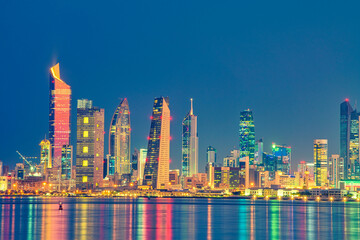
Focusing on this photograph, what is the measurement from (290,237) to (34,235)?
35506 millimetres

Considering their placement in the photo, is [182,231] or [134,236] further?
[182,231]

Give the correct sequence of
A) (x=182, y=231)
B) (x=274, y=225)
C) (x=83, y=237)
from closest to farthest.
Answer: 1. (x=83, y=237)
2. (x=182, y=231)
3. (x=274, y=225)

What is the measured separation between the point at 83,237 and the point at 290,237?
93.7 ft

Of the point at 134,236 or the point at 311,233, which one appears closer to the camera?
the point at 134,236

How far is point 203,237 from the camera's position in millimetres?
93812

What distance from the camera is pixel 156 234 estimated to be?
317 feet

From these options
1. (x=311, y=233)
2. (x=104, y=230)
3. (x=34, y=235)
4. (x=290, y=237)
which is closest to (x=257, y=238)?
(x=290, y=237)

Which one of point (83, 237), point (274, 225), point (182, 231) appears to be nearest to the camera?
point (83, 237)

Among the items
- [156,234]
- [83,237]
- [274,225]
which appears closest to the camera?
[83,237]

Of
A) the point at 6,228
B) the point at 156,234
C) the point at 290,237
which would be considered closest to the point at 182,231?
the point at 156,234

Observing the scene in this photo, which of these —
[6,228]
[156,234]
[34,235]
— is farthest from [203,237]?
[6,228]

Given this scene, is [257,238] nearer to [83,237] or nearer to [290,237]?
[290,237]

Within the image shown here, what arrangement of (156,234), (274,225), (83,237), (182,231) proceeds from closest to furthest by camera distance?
(83,237) < (156,234) < (182,231) < (274,225)

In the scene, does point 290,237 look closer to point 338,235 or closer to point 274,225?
point 338,235
